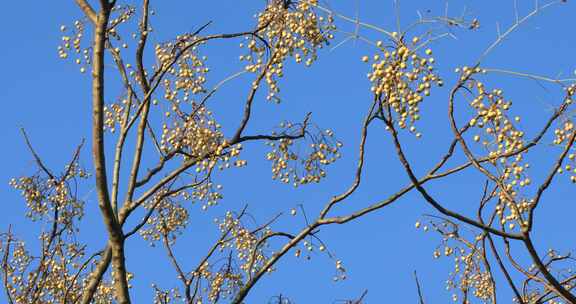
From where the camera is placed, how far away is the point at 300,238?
30.8ft

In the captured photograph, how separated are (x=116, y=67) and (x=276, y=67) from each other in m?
2.57

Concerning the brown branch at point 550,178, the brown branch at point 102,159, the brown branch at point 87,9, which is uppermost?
the brown branch at point 87,9

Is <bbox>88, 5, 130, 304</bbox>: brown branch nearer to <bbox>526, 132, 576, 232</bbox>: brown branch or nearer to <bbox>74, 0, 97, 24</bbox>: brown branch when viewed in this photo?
<bbox>74, 0, 97, 24</bbox>: brown branch

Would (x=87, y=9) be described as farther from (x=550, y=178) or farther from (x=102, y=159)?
(x=550, y=178)

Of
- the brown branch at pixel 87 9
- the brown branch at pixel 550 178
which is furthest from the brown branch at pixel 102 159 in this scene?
the brown branch at pixel 550 178

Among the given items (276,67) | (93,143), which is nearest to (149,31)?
(276,67)

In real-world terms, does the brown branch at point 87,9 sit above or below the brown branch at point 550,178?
above

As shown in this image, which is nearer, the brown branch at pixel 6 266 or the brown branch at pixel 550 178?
the brown branch at pixel 550 178

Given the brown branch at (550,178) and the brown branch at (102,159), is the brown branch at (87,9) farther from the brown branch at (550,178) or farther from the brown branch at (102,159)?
the brown branch at (550,178)

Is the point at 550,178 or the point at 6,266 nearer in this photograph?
the point at 550,178

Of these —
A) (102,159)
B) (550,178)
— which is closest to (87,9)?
(102,159)

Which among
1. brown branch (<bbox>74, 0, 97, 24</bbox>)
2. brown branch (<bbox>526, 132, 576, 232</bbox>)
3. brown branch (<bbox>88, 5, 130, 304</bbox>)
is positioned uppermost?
brown branch (<bbox>74, 0, 97, 24</bbox>)

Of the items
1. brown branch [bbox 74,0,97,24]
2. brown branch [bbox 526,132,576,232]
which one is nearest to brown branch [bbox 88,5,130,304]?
brown branch [bbox 74,0,97,24]

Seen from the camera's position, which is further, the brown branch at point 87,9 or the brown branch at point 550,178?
the brown branch at point 87,9
